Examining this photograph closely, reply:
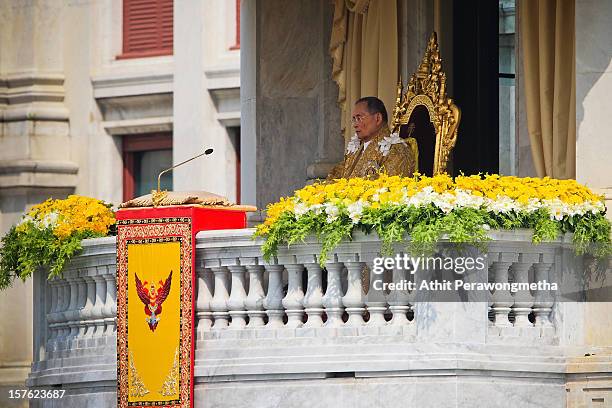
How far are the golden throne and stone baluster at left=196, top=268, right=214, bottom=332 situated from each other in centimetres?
277

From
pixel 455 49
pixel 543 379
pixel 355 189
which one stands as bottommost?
pixel 543 379

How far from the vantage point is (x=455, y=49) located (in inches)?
965

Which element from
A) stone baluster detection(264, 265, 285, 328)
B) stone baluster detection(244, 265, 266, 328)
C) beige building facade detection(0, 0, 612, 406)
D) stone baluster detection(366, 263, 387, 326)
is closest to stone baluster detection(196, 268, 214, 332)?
stone baluster detection(244, 265, 266, 328)

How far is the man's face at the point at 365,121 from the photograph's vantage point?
22.4 metres

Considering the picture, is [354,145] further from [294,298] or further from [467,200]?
[467,200]

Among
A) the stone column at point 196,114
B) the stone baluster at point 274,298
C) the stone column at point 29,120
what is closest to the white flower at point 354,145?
the stone baluster at point 274,298

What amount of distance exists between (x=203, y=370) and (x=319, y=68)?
5.89m

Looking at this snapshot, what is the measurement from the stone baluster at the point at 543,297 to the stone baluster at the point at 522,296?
0.07m

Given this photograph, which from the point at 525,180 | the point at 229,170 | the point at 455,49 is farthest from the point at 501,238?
the point at 229,170

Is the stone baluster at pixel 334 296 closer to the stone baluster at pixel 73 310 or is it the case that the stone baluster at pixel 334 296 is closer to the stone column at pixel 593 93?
the stone column at pixel 593 93

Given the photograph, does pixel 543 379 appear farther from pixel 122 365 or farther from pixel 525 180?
pixel 122 365

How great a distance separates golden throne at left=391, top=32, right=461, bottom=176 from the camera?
2300cm

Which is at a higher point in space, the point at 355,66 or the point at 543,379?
the point at 355,66

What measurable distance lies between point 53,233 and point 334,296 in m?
3.29
